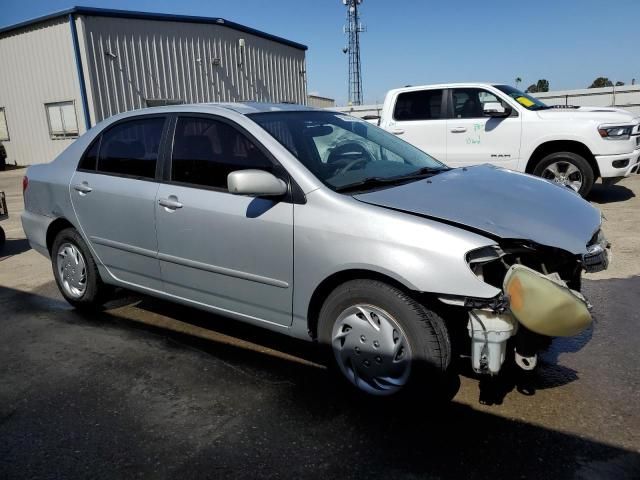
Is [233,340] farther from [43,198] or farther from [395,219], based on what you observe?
[43,198]

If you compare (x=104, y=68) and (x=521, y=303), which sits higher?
(x=104, y=68)

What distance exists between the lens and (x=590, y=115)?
24.9 feet

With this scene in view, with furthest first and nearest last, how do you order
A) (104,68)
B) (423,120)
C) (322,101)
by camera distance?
1. (322,101)
2. (104,68)
3. (423,120)

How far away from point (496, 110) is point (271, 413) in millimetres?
6543

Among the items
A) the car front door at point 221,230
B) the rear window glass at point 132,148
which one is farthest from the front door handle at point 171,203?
the rear window glass at point 132,148

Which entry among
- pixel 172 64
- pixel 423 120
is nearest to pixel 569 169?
pixel 423 120

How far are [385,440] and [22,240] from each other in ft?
22.7

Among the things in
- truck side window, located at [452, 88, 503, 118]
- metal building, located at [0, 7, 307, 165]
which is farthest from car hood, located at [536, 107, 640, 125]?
metal building, located at [0, 7, 307, 165]

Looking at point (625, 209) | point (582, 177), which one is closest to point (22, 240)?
point (582, 177)

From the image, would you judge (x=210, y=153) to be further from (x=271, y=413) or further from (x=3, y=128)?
(x=3, y=128)

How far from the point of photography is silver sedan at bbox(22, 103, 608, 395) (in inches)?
101

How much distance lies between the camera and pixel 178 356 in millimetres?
3623

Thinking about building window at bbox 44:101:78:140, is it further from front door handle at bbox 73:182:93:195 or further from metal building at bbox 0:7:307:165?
front door handle at bbox 73:182:93:195

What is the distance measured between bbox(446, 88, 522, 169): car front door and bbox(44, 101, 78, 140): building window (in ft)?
42.9
